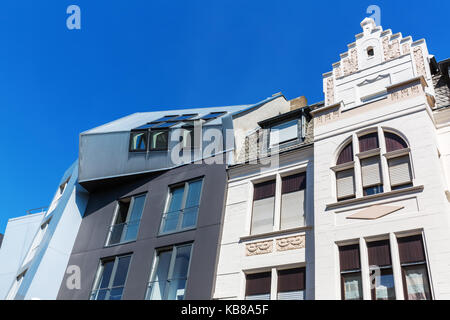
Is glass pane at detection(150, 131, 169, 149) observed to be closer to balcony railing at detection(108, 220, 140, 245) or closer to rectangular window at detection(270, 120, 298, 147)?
balcony railing at detection(108, 220, 140, 245)

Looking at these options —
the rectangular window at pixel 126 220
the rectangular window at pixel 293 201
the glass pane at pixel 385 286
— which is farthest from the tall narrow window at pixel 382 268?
the rectangular window at pixel 126 220

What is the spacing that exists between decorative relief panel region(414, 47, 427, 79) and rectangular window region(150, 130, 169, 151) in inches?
402

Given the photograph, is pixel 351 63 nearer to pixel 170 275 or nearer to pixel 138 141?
pixel 138 141

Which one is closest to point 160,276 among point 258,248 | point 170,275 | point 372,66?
point 170,275

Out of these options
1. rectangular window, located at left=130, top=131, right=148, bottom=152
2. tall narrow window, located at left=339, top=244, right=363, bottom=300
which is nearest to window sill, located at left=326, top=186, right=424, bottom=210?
tall narrow window, located at left=339, top=244, right=363, bottom=300

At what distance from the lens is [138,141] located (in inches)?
749

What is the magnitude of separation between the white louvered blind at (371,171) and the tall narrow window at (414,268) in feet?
6.69

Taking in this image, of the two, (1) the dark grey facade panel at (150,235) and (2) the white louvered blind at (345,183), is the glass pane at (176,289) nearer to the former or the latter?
(1) the dark grey facade panel at (150,235)

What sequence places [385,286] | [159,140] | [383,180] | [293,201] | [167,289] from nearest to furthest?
[385,286] → [383,180] → [293,201] → [167,289] → [159,140]

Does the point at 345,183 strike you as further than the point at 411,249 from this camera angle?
Yes

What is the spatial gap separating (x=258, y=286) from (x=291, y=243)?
1664 millimetres
